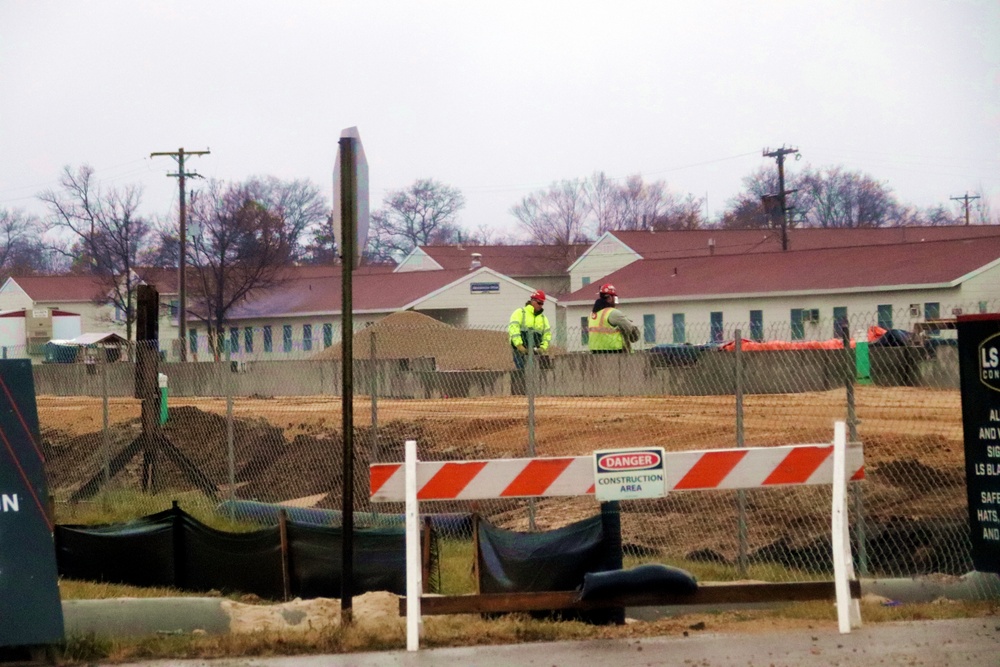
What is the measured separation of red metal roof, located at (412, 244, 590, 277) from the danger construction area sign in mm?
65239

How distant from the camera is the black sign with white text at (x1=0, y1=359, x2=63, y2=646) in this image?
6727 mm

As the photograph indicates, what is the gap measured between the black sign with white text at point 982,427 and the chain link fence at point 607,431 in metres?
1.12

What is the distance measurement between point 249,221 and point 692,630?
56602 millimetres

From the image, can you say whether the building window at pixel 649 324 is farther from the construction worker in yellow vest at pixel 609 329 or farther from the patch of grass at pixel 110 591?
the patch of grass at pixel 110 591

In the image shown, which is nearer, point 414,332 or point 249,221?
point 414,332

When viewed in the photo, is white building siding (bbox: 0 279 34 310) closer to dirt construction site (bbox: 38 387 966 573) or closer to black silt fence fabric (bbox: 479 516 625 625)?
dirt construction site (bbox: 38 387 966 573)

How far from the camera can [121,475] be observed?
55.3 ft

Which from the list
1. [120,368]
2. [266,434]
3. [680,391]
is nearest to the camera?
[680,391]

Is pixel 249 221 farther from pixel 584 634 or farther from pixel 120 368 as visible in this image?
pixel 584 634

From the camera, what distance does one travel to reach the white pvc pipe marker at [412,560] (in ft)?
22.5

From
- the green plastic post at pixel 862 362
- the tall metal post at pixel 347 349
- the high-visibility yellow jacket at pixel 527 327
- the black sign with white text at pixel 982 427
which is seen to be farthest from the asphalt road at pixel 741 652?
the high-visibility yellow jacket at pixel 527 327

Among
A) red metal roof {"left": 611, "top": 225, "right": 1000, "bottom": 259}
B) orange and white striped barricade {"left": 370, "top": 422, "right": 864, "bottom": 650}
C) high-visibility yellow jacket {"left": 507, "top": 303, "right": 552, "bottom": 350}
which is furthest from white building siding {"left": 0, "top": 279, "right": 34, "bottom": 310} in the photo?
orange and white striped barricade {"left": 370, "top": 422, "right": 864, "bottom": 650}

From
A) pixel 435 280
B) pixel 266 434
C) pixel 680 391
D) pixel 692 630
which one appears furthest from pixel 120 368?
pixel 435 280

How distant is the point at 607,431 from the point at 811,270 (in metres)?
33.9
